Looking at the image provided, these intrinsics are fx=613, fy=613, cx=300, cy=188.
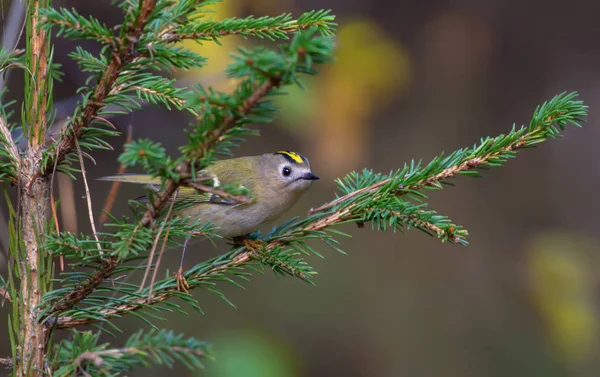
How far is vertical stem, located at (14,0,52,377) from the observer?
1176 millimetres

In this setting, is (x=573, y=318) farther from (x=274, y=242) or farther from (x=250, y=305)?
(x=274, y=242)

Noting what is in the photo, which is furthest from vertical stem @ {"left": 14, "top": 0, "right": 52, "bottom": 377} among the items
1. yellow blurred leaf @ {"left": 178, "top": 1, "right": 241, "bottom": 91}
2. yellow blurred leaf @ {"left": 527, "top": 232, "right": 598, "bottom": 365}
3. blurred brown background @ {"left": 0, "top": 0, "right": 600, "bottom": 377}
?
yellow blurred leaf @ {"left": 527, "top": 232, "right": 598, "bottom": 365}

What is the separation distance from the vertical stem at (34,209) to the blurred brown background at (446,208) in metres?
2.72

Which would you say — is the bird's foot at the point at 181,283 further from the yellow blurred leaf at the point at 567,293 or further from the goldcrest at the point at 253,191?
the yellow blurred leaf at the point at 567,293

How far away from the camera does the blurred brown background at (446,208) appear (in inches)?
168

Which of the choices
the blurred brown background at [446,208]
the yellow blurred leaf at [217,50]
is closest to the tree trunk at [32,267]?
the yellow blurred leaf at [217,50]

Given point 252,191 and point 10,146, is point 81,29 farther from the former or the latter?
point 252,191

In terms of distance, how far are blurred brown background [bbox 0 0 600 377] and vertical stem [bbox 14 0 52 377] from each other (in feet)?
8.92

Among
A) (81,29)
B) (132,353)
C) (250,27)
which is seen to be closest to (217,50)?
(250,27)

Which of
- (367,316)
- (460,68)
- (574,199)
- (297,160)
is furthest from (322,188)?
(297,160)

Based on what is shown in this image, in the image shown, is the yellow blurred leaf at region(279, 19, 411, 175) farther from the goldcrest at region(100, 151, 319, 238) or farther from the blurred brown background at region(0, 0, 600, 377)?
the goldcrest at region(100, 151, 319, 238)

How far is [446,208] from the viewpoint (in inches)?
181

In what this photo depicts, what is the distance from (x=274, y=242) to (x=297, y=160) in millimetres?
1027

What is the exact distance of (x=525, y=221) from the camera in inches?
182
